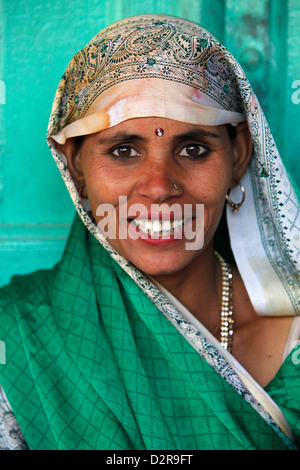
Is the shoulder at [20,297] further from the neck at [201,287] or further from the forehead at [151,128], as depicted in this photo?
the forehead at [151,128]

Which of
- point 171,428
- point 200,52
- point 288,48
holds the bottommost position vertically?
point 171,428

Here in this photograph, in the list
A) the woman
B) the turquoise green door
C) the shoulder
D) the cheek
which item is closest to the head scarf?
the woman

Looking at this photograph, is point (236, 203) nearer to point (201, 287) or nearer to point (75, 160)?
point (201, 287)

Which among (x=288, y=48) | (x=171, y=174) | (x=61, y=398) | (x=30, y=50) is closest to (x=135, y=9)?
(x=30, y=50)

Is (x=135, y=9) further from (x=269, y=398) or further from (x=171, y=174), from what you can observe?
(x=269, y=398)

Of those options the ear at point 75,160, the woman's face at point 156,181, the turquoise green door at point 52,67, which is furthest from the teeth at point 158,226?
the turquoise green door at point 52,67

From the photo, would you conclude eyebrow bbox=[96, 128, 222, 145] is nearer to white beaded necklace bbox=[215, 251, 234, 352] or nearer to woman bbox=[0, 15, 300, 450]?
woman bbox=[0, 15, 300, 450]

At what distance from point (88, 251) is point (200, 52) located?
648 mm

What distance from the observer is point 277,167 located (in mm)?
1684

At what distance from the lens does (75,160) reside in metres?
1.81

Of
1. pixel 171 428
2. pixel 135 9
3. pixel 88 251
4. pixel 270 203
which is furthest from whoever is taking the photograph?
pixel 135 9

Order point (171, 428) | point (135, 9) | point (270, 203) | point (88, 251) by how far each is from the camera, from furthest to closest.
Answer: point (135, 9) < point (88, 251) < point (270, 203) < point (171, 428)

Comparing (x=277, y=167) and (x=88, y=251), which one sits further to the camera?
(x=88, y=251)

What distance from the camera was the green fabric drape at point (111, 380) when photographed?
1589 millimetres
